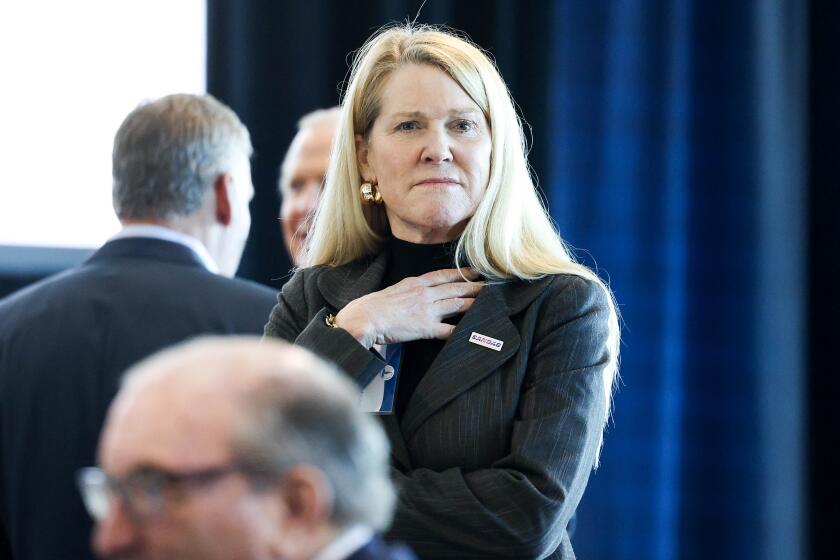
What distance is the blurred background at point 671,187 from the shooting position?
16.6 feet

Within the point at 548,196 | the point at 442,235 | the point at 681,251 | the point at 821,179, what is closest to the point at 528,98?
the point at 548,196

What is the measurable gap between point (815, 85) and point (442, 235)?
315 centimetres

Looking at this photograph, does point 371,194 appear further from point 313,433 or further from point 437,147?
point 313,433

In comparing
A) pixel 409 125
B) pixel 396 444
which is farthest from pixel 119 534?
pixel 409 125

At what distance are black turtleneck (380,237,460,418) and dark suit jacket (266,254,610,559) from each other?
0.06m

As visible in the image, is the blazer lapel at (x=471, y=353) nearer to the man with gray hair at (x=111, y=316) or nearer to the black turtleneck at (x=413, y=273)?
the black turtleneck at (x=413, y=273)

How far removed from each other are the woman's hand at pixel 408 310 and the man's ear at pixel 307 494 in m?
1.03

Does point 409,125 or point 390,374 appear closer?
point 390,374

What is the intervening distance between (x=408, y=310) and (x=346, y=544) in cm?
106

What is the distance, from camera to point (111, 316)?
2820 millimetres

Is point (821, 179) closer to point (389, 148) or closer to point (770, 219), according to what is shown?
point (770, 219)

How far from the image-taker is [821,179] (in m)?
5.17

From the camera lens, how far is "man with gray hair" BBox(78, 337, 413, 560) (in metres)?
1.33

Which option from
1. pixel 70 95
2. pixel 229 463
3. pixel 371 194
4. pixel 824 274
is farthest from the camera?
pixel 824 274
